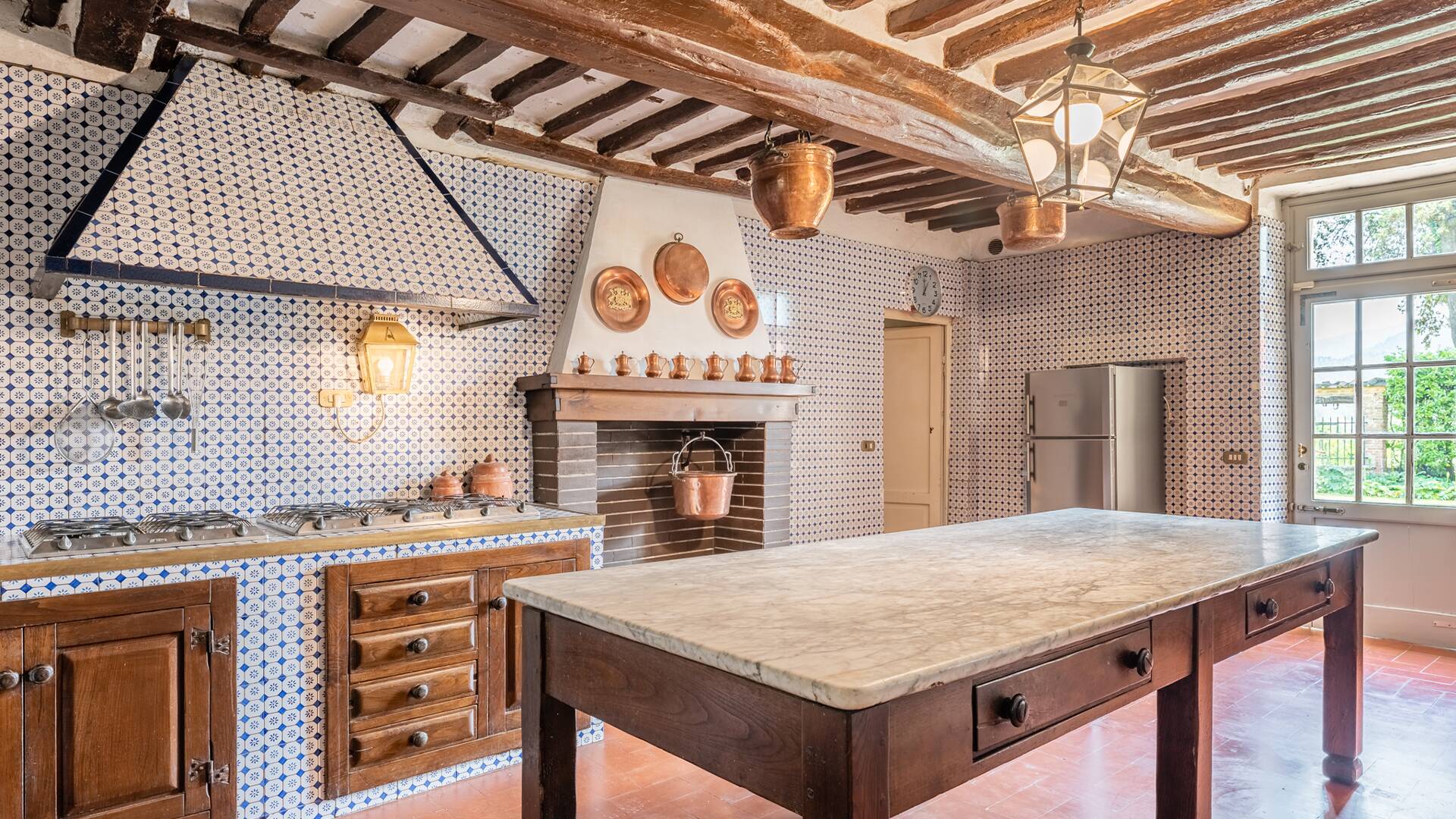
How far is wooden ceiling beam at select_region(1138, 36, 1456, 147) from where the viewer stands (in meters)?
3.29

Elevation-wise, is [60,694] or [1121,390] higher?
[1121,390]

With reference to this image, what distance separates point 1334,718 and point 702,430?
10.4 ft

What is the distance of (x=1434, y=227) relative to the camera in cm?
488

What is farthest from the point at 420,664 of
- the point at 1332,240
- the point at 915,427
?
the point at 1332,240

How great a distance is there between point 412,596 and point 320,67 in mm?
1986

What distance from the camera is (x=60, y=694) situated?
7.93 feet

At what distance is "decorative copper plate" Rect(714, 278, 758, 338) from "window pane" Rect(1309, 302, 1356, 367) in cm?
351

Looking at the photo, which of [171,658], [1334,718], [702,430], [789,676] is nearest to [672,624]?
[789,676]

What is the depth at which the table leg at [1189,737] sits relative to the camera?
82.0 inches

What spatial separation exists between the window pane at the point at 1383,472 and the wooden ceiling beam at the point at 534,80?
Answer: 4987 mm

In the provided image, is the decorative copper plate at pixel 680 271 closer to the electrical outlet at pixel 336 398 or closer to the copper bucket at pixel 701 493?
the copper bucket at pixel 701 493

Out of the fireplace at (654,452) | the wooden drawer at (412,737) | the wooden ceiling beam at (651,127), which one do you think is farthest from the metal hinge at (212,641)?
the wooden ceiling beam at (651,127)

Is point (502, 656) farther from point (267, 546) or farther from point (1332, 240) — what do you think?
point (1332, 240)

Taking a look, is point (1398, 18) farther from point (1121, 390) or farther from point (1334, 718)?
point (1121, 390)
